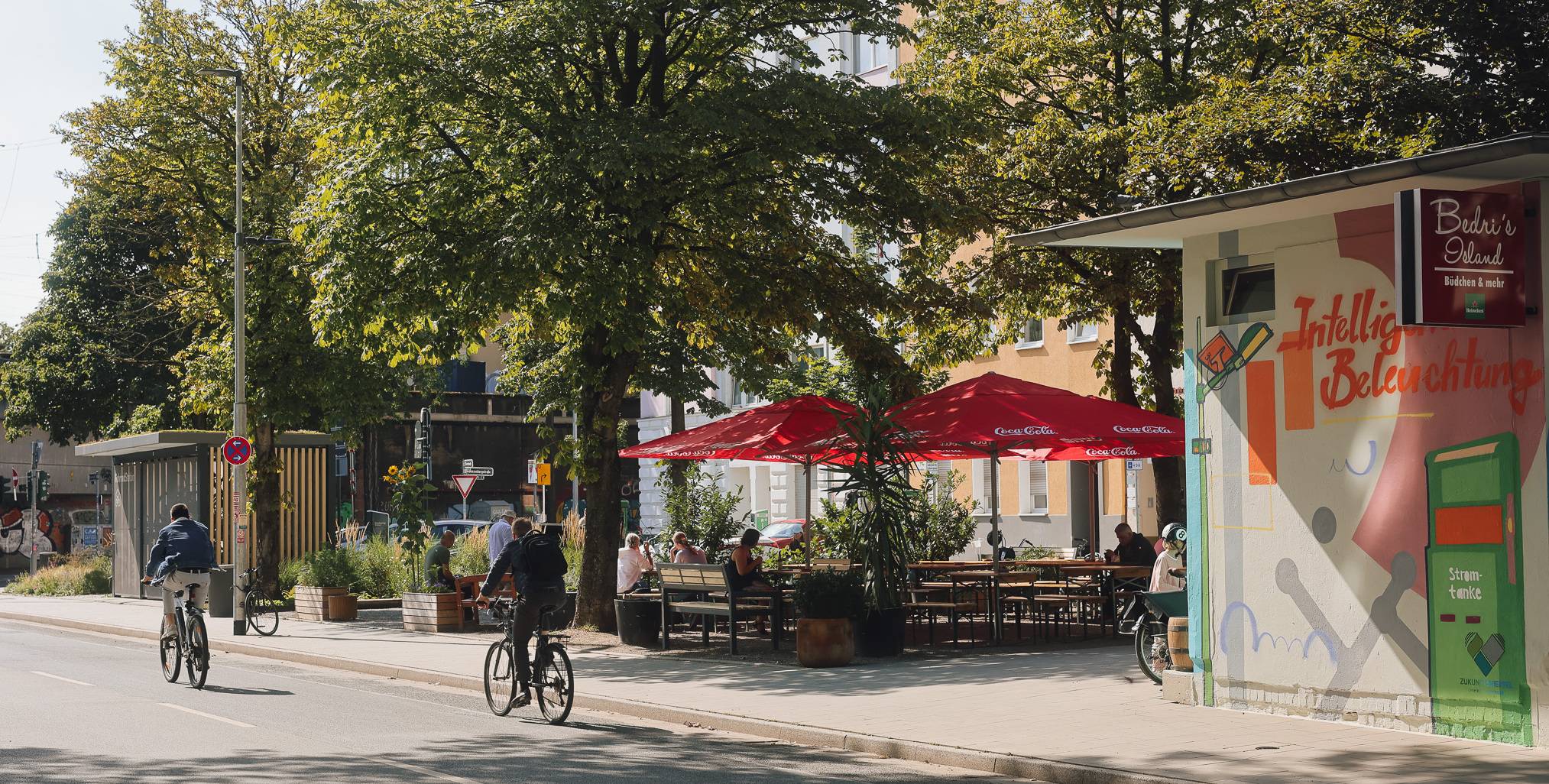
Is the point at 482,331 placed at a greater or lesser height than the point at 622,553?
greater

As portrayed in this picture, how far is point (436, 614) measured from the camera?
76.7 ft

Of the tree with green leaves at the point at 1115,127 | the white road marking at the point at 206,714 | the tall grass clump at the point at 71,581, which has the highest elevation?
the tree with green leaves at the point at 1115,127

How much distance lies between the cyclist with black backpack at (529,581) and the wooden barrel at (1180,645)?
16.6 feet

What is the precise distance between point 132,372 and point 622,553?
3070 centimetres

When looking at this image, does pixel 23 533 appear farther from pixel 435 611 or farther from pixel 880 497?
pixel 880 497

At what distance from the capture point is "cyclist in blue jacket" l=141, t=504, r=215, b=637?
54.7 feet

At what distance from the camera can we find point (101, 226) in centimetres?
3875

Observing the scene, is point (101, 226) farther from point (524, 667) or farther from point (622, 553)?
point (524, 667)

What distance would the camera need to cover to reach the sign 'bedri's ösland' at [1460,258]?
995 centimetres

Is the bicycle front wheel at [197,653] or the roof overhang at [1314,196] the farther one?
the bicycle front wheel at [197,653]

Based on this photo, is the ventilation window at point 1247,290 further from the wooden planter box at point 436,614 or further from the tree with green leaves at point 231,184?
the tree with green leaves at point 231,184

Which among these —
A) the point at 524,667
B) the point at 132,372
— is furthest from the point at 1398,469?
the point at 132,372

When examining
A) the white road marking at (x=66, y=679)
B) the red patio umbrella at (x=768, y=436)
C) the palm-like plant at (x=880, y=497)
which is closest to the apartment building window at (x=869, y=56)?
the red patio umbrella at (x=768, y=436)

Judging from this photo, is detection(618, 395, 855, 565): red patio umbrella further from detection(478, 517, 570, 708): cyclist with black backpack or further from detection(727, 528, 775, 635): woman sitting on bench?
detection(478, 517, 570, 708): cyclist with black backpack
